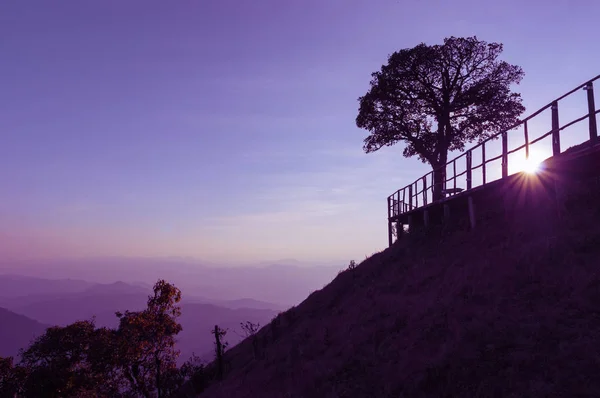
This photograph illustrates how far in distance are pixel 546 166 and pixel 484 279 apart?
4016 millimetres

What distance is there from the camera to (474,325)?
1076 centimetres

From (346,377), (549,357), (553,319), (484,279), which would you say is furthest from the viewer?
(484,279)

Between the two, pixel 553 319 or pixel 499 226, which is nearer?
pixel 553 319

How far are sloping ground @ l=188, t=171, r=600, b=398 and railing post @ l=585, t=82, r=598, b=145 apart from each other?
2.74 metres

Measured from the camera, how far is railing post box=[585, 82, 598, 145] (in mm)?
12047

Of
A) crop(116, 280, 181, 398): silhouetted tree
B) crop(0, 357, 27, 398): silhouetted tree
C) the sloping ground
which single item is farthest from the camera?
crop(116, 280, 181, 398): silhouetted tree

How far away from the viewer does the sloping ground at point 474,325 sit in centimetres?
880

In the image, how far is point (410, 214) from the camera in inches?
1091

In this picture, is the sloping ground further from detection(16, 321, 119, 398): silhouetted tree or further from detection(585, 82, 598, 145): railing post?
detection(16, 321, 119, 398): silhouetted tree

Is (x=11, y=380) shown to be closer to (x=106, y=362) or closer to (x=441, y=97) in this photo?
(x=106, y=362)

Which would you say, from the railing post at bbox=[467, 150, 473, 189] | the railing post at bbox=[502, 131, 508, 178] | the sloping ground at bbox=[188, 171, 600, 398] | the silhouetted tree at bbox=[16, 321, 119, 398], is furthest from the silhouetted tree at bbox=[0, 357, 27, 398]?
the railing post at bbox=[502, 131, 508, 178]

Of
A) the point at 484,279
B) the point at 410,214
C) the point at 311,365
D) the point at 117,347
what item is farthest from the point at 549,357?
the point at 117,347

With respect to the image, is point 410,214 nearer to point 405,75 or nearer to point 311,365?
point 405,75

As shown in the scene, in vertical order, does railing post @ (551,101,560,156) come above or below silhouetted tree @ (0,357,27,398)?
above
